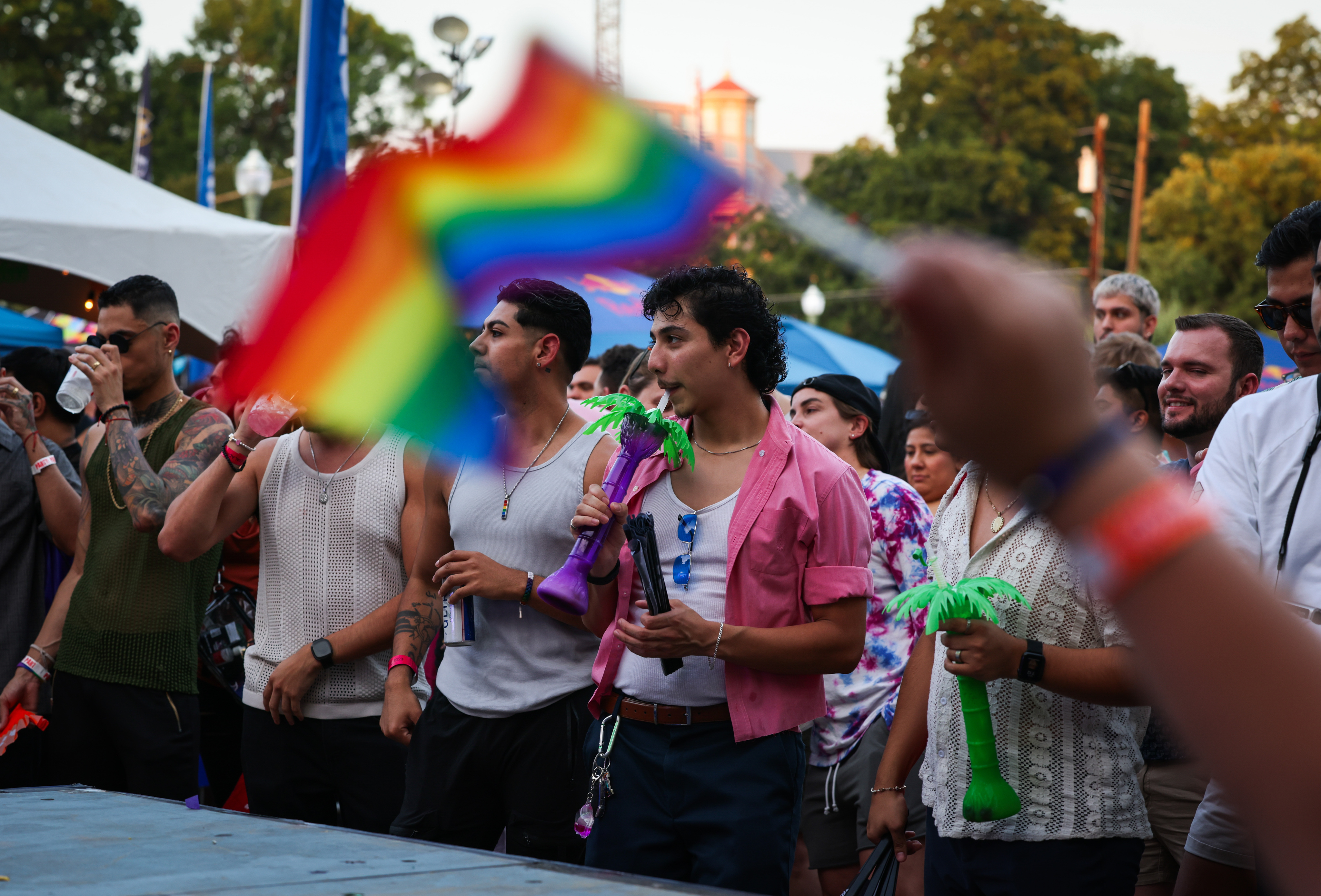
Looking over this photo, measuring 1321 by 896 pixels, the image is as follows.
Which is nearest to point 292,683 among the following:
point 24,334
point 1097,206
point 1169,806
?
point 1169,806

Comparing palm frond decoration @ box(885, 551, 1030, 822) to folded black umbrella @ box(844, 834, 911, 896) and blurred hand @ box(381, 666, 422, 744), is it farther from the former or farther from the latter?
blurred hand @ box(381, 666, 422, 744)

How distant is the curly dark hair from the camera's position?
126 inches

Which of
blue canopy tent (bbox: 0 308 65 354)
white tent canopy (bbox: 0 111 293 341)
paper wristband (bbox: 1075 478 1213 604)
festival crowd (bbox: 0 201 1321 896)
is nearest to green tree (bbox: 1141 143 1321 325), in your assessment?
blue canopy tent (bbox: 0 308 65 354)

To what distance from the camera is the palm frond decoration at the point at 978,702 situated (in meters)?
2.63

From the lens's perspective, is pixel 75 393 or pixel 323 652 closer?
pixel 323 652

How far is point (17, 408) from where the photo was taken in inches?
195

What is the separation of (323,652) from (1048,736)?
222 cm

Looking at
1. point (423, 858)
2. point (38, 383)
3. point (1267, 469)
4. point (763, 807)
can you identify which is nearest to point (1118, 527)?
point (423, 858)

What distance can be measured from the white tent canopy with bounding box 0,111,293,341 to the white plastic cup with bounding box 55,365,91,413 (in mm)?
1287

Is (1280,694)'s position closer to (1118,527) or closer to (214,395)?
(1118,527)

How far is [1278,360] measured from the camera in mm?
8328

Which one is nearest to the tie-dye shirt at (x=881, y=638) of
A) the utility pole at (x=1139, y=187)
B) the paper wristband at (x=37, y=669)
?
the paper wristband at (x=37, y=669)

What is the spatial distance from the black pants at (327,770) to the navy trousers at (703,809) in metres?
1.05

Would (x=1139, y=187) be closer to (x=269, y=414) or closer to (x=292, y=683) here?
(x=292, y=683)
